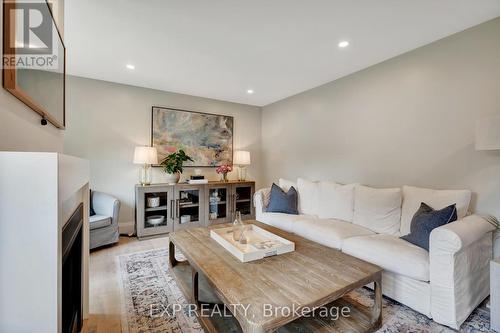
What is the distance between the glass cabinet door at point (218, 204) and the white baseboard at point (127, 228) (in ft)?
4.03

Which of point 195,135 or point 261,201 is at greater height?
point 195,135

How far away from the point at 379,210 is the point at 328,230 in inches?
24.7

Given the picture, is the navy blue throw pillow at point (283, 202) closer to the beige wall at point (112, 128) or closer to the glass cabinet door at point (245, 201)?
the glass cabinet door at point (245, 201)

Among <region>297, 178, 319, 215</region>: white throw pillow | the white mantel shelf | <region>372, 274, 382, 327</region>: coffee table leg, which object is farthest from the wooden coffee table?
<region>297, 178, 319, 215</region>: white throw pillow

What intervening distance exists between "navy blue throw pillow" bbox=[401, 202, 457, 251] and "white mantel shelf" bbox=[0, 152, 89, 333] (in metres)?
2.34

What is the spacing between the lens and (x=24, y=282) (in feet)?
1.99

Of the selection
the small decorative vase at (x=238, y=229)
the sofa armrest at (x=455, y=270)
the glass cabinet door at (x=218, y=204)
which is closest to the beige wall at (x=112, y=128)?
the glass cabinet door at (x=218, y=204)

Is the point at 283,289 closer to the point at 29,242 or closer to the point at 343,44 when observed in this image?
the point at 29,242

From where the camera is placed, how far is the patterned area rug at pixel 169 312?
5.33 ft

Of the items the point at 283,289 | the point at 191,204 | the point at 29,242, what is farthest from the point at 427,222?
the point at 191,204

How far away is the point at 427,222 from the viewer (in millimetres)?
1922

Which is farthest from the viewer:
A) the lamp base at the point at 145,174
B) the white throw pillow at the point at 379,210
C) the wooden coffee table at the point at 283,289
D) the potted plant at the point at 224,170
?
the potted plant at the point at 224,170

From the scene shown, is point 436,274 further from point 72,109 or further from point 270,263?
point 72,109

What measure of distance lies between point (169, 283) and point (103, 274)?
30.1 inches
